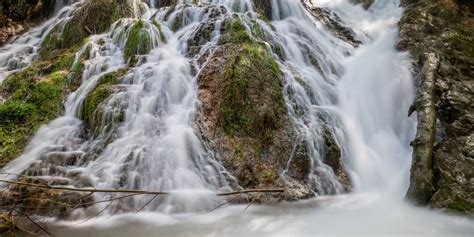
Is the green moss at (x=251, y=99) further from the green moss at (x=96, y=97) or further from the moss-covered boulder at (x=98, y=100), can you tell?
the green moss at (x=96, y=97)

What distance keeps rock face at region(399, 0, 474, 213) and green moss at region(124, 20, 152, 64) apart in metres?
5.15

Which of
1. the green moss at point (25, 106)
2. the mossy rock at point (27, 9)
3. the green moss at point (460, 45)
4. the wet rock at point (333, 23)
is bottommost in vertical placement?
Result: the green moss at point (25, 106)

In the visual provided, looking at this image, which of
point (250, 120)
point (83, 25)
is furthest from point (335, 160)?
point (83, 25)

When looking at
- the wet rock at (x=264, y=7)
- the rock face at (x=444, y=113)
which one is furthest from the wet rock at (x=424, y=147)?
the wet rock at (x=264, y=7)

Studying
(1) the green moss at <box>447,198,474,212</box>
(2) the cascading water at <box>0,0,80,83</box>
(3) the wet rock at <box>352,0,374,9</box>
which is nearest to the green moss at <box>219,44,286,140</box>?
(1) the green moss at <box>447,198,474,212</box>

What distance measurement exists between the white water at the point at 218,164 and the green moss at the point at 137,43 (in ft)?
0.62

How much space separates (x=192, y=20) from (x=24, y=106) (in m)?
4.01

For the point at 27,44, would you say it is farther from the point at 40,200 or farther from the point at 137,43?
the point at 40,200

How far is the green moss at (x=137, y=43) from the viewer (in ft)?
26.5

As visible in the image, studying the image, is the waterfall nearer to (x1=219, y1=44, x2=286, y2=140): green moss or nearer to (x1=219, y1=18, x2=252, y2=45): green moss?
(x1=219, y1=18, x2=252, y2=45): green moss

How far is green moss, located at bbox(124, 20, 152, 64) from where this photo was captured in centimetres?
809

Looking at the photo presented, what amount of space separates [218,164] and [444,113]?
11.8 ft

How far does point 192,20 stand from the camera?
363 inches

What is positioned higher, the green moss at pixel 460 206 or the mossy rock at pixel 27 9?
the mossy rock at pixel 27 9
